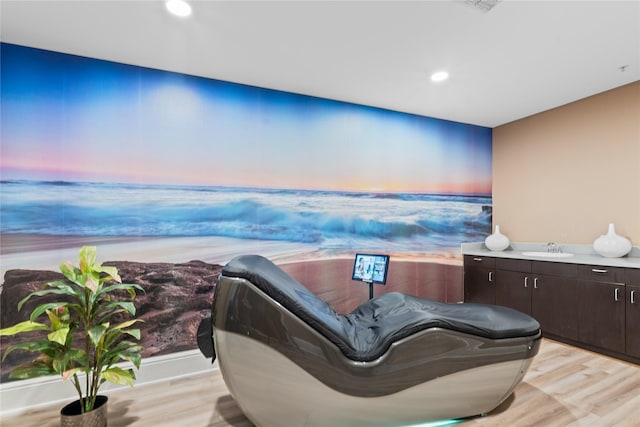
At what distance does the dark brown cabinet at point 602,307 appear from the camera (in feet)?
8.43

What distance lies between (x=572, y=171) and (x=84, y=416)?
4509 millimetres

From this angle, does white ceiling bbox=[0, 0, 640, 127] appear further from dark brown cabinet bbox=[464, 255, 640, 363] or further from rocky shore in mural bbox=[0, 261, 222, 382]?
dark brown cabinet bbox=[464, 255, 640, 363]

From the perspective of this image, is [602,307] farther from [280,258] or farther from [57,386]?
[57,386]

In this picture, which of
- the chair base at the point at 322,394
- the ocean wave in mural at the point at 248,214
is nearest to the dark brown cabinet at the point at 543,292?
the ocean wave in mural at the point at 248,214

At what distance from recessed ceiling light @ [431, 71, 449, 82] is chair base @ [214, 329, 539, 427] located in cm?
220

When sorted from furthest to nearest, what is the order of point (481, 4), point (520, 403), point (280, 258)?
point (280, 258)
point (520, 403)
point (481, 4)

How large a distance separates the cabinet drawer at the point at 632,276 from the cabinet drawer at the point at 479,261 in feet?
3.69

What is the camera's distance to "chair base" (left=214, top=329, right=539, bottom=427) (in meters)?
1.53

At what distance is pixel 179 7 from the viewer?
1857 millimetres

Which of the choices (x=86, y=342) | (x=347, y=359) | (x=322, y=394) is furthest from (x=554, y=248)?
(x=86, y=342)

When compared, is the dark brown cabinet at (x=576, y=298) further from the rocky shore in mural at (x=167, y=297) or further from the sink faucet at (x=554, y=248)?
the rocky shore in mural at (x=167, y=297)

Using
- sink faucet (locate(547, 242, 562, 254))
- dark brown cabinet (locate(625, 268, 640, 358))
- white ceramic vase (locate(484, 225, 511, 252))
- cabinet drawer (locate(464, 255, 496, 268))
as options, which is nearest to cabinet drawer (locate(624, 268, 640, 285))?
dark brown cabinet (locate(625, 268, 640, 358))

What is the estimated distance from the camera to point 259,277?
1553 millimetres

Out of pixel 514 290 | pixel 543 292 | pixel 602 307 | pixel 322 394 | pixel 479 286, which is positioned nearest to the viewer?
pixel 322 394
